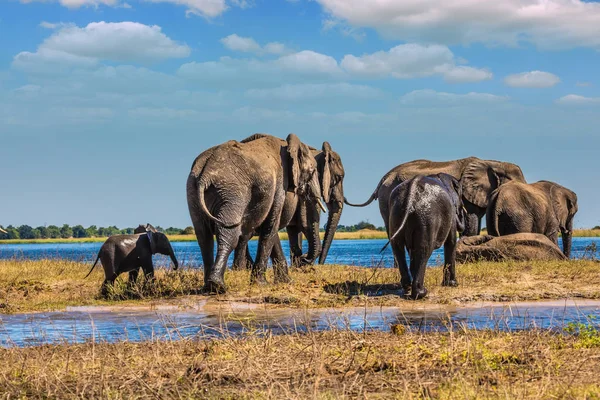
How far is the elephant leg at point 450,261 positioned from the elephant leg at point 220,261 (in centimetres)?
336

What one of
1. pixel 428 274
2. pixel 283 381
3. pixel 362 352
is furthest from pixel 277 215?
pixel 283 381

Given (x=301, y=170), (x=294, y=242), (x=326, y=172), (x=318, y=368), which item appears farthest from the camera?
(x=294, y=242)

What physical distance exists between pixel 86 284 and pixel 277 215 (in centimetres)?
400

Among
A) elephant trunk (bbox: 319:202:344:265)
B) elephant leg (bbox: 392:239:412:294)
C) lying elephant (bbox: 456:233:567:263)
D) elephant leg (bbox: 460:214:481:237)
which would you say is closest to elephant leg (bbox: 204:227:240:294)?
elephant leg (bbox: 392:239:412:294)

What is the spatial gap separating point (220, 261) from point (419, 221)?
10.0ft

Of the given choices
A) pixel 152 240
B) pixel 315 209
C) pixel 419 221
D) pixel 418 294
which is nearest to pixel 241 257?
pixel 152 240

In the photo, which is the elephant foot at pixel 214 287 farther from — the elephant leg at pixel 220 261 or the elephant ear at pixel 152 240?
the elephant ear at pixel 152 240

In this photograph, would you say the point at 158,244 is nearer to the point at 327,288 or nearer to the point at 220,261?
the point at 220,261

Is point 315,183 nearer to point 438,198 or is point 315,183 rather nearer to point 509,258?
point 438,198

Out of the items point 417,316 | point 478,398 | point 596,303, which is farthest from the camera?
point 596,303

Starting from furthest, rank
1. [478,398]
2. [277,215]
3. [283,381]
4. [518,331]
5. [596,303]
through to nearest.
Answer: [277,215] → [596,303] → [518,331] → [283,381] → [478,398]

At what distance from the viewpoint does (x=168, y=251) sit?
606 inches

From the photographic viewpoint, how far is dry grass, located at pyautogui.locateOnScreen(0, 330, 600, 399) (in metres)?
6.67

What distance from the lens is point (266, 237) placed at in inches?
607
